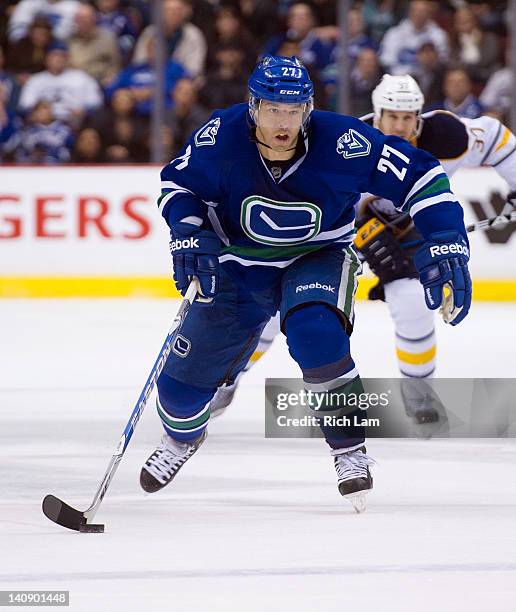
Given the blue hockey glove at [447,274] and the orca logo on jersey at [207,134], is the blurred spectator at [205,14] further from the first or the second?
the blue hockey glove at [447,274]

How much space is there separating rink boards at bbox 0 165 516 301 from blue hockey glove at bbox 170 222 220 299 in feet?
15.4

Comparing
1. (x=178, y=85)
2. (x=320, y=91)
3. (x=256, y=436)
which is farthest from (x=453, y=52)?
(x=256, y=436)

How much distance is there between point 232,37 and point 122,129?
789 mm

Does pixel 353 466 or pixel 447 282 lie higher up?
pixel 447 282

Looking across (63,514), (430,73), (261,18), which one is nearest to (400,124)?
(63,514)

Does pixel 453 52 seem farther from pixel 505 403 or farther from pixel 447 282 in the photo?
pixel 447 282

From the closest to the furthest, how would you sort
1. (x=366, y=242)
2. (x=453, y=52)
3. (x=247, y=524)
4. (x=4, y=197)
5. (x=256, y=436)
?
(x=247, y=524), (x=256, y=436), (x=366, y=242), (x=4, y=197), (x=453, y=52)

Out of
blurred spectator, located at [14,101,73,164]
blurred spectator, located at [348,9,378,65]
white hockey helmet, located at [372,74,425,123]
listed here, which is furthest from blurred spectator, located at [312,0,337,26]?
white hockey helmet, located at [372,74,425,123]

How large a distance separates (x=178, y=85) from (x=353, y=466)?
5335 millimetres

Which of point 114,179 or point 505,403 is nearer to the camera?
point 505,403

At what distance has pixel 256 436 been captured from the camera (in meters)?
4.71

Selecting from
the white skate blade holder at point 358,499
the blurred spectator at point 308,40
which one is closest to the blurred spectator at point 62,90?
the blurred spectator at point 308,40

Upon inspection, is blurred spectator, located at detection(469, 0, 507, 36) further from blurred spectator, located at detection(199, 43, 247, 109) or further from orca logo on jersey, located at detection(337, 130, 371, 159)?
orca logo on jersey, located at detection(337, 130, 371, 159)

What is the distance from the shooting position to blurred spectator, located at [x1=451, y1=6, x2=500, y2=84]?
8820mm
